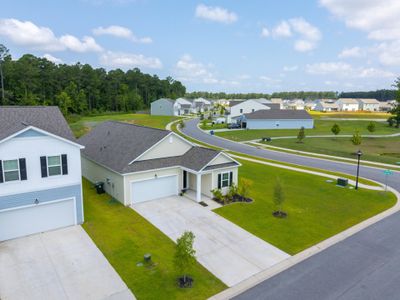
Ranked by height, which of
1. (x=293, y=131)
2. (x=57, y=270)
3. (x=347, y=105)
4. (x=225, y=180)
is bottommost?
(x=57, y=270)

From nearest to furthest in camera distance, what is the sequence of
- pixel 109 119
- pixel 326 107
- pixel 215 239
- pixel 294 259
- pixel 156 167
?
1. pixel 294 259
2. pixel 215 239
3. pixel 156 167
4. pixel 109 119
5. pixel 326 107

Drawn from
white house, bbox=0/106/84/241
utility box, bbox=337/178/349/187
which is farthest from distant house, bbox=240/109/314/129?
white house, bbox=0/106/84/241

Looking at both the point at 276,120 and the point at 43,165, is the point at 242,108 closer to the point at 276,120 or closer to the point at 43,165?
the point at 276,120

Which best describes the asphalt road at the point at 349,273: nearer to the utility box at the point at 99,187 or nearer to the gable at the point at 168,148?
the gable at the point at 168,148

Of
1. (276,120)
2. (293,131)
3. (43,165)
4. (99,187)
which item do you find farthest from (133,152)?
(276,120)

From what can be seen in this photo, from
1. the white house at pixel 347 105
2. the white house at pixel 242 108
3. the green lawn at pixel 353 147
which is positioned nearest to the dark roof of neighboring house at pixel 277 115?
the white house at pixel 242 108

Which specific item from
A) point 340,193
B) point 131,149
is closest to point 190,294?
point 131,149
